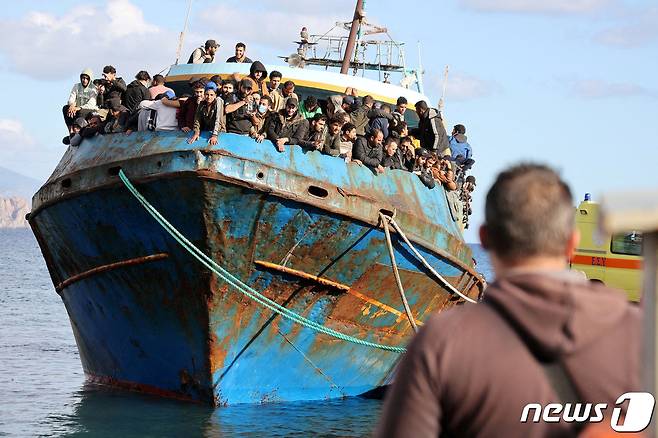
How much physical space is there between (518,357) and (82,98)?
1201 cm

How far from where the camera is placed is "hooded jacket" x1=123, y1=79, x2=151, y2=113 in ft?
43.4

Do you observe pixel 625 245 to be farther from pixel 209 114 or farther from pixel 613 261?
pixel 209 114

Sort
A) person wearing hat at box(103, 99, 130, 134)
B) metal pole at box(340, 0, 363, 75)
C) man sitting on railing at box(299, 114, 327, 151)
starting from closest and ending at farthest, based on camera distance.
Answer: man sitting on railing at box(299, 114, 327, 151) → person wearing hat at box(103, 99, 130, 134) → metal pole at box(340, 0, 363, 75)

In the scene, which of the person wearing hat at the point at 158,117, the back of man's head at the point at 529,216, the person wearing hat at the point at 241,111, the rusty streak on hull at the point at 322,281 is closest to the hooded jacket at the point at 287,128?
the person wearing hat at the point at 241,111

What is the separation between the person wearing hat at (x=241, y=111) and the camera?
38.1 feet

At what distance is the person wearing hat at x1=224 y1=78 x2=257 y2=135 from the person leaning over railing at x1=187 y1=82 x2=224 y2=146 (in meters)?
0.14

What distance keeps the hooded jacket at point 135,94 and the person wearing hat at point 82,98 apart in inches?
34.0

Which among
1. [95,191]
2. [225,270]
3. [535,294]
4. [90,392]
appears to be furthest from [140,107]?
[535,294]

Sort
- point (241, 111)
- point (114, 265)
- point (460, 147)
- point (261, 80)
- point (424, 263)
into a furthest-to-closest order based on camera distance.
A: point (460, 147)
point (261, 80)
point (424, 263)
point (114, 265)
point (241, 111)

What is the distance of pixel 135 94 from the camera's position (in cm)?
1327

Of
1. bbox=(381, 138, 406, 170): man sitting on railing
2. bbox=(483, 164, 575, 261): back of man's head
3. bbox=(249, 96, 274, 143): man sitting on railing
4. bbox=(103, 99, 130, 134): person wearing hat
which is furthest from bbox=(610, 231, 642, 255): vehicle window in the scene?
bbox=(483, 164, 575, 261): back of man's head

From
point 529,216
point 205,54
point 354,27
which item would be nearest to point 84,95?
point 205,54

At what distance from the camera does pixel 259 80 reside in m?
12.8

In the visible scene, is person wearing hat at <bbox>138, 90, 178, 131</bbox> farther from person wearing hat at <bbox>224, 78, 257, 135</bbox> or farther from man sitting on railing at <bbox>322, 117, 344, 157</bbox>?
man sitting on railing at <bbox>322, 117, 344, 157</bbox>
